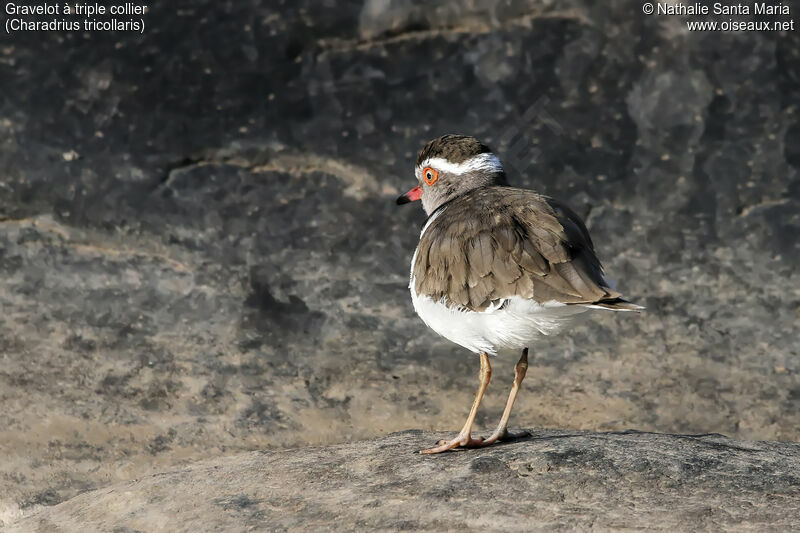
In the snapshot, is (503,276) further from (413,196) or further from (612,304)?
(413,196)

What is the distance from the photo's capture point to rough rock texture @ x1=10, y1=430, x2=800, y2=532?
15.9 feet

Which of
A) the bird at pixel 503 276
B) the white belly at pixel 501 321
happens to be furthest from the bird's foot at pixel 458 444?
the white belly at pixel 501 321

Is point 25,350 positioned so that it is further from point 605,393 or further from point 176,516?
point 605,393

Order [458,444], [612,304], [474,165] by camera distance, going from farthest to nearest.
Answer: [474,165], [458,444], [612,304]

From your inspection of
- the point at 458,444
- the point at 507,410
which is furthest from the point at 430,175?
the point at 458,444

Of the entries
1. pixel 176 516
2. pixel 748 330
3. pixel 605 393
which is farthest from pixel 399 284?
pixel 176 516

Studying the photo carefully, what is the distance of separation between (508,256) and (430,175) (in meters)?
1.53

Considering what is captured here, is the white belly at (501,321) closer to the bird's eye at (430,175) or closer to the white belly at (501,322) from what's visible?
the white belly at (501,322)

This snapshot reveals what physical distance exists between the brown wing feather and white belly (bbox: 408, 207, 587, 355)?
0.06 metres

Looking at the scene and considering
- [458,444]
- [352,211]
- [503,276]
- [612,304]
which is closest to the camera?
[612,304]

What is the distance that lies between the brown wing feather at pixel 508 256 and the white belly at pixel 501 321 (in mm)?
55

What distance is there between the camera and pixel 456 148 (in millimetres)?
6836

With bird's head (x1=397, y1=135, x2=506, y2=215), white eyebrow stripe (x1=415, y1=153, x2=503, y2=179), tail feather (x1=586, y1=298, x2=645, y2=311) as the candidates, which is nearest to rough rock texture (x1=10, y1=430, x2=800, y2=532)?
tail feather (x1=586, y1=298, x2=645, y2=311)

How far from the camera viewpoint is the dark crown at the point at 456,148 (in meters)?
6.81
